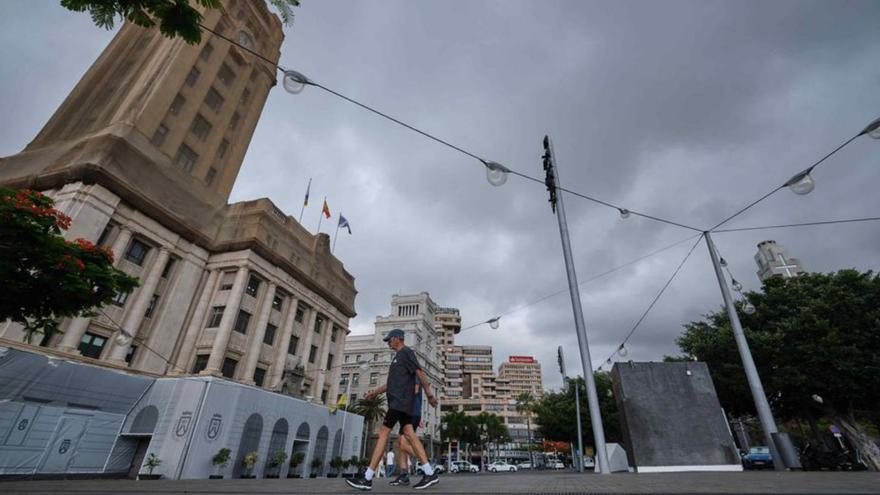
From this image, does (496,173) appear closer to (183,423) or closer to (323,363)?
(183,423)

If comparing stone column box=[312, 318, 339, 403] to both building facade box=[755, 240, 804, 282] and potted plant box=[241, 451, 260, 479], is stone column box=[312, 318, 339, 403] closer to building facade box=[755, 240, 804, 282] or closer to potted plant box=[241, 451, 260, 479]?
potted plant box=[241, 451, 260, 479]

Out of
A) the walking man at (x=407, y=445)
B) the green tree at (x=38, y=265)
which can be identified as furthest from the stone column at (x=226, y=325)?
the walking man at (x=407, y=445)

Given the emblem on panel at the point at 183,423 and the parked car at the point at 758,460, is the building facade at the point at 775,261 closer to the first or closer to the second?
the parked car at the point at 758,460

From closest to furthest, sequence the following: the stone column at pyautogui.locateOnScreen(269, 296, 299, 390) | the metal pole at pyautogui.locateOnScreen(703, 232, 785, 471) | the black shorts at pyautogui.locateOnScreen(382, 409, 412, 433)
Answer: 1. the black shorts at pyautogui.locateOnScreen(382, 409, 412, 433)
2. the metal pole at pyautogui.locateOnScreen(703, 232, 785, 471)
3. the stone column at pyautogui.locateOnScreen(269, 296, 299, 390)

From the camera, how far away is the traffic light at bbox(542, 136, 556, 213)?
12.0 m

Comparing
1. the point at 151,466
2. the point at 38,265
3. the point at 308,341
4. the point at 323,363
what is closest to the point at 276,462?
the point at 151,466

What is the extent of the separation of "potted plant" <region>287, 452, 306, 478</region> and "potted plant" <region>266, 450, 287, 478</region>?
4.16 ft

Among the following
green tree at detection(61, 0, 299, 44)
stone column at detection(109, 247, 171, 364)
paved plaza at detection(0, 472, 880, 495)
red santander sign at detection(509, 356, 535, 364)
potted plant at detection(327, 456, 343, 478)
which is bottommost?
potted plant at detection(327, 456, 343, 478)

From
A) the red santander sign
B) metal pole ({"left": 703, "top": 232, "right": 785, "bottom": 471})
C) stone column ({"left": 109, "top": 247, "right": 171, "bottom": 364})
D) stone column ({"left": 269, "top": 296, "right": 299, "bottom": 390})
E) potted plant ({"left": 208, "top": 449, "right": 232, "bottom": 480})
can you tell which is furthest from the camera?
the red santander sign

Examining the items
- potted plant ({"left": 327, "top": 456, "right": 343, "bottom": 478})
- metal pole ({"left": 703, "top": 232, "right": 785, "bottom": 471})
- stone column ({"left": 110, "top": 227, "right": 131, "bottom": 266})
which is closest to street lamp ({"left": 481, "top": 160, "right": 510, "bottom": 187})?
metal pole ({"left": 703, "top": 232, "right": 785, "bottom": 471})

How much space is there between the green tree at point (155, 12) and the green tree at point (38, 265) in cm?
902

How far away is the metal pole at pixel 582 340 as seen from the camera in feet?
30.3

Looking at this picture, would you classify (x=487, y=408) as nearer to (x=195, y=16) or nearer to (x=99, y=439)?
(x=99, y=439)

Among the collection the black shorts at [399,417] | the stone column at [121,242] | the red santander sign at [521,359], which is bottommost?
the black shorts at [399,417]
